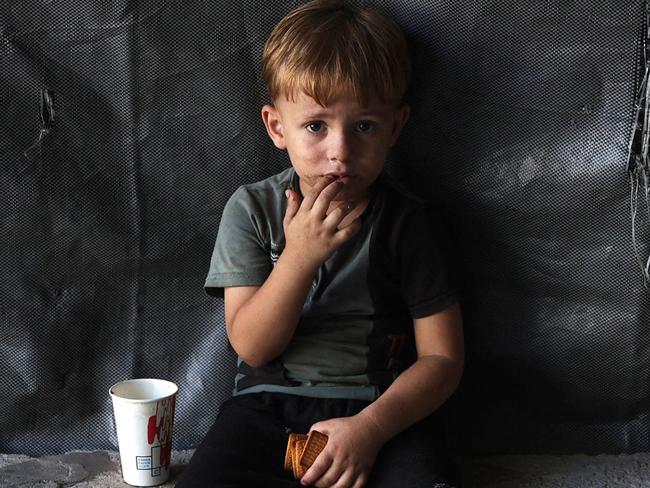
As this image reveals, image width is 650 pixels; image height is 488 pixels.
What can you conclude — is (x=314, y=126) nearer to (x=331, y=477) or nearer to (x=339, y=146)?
(x=339, y=146)

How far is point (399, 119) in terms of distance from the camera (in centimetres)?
147

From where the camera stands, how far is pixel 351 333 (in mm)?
1487

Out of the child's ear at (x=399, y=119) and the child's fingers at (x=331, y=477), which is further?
the child's ear at (x=399, y=119)

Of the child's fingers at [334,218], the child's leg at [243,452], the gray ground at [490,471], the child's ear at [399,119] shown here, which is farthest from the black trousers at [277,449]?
the child's ear at [399,119]

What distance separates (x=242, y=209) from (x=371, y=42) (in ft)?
1.04

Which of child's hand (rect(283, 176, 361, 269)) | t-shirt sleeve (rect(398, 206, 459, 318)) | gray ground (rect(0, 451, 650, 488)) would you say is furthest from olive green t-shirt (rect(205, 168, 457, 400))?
gray ground (rect(0, 451, 650, 488))

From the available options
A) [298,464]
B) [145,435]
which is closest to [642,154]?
[298,464]

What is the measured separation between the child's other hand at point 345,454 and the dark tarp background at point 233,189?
0.31 metres

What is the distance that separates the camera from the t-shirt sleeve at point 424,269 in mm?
1463

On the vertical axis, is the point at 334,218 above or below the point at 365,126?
below

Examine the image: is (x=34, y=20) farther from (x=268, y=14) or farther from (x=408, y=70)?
(x=408, y=70)

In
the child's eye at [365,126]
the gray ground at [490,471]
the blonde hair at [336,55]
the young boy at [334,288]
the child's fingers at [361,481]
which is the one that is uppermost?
the blonde hair at [336,55]

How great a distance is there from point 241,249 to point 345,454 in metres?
0.35

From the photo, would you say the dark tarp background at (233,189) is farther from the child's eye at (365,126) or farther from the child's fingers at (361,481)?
the child's fingers at (361,481)
